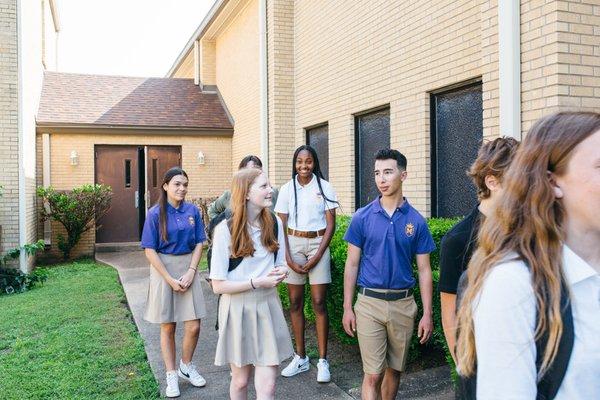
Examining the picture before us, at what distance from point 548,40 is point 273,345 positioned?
11.2 feet

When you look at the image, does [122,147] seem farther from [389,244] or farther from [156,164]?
[389,244]

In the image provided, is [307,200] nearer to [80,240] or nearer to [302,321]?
[302,321]

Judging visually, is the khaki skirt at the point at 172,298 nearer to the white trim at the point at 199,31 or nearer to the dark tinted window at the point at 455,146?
the dark tinted window at the point at 455,146

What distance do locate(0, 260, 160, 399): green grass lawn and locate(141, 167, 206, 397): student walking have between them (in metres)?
0.41

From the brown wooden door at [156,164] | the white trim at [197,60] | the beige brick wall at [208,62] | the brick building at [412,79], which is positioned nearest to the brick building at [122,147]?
the brown wooden door at [156,164]

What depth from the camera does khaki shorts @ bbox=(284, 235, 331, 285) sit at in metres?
5.27

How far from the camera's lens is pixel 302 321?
5418 mm

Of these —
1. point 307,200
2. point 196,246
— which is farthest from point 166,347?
point 307,200

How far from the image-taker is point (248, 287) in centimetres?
369

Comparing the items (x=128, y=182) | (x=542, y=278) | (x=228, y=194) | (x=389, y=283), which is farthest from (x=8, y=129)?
(x=542, y=278)

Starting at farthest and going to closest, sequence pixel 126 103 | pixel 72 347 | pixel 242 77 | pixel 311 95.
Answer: pixel 126 103 → pixel 242 77 → pixel 311 95 → pixel 72 347

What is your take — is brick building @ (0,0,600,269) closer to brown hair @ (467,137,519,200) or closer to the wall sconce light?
the wall sconce light

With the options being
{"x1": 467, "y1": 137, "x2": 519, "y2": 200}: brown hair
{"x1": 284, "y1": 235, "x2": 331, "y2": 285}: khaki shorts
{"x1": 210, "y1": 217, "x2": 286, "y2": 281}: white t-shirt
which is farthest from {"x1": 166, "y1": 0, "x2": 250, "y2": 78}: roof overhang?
{"x1": 467, "y1": 137, "x2": 519, "y2": 200}: brown hair

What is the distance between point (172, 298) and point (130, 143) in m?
11.2
